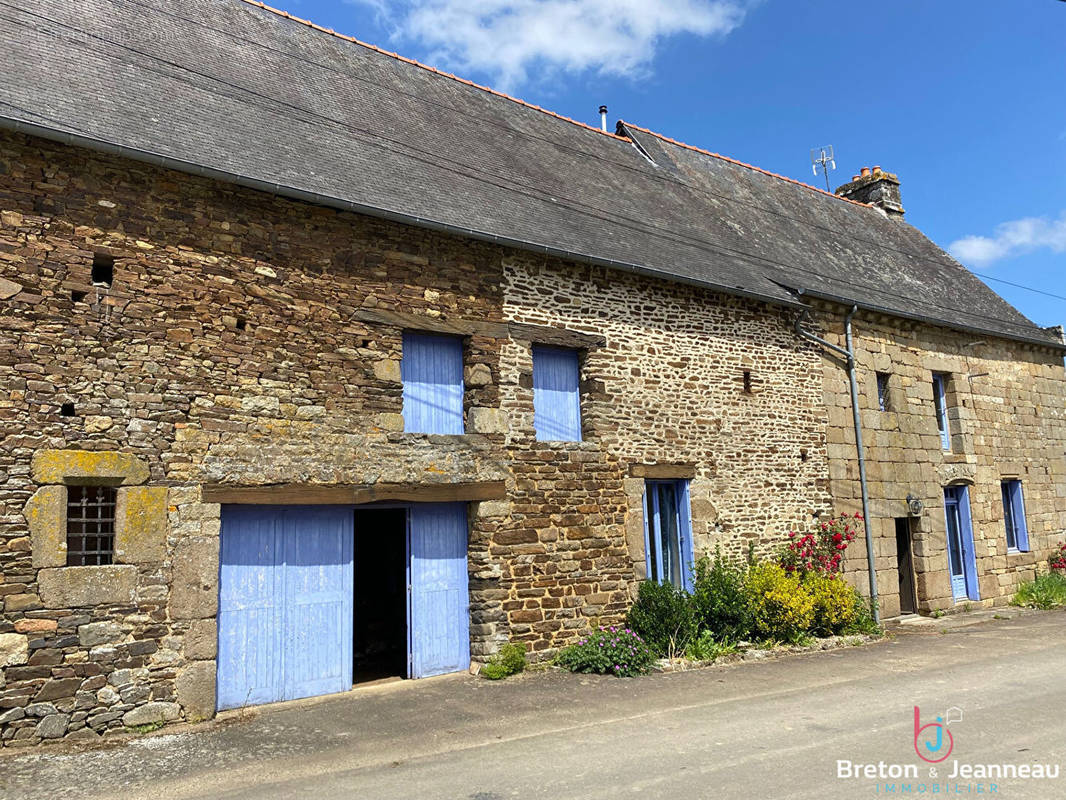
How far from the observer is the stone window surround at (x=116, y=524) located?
5.75 metres

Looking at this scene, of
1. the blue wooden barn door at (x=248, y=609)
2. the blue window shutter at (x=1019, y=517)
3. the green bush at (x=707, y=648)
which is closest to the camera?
the blue wooden barn door at (x=248, y=609)

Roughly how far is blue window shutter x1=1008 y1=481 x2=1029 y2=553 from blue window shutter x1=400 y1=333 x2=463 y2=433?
36.0 ft

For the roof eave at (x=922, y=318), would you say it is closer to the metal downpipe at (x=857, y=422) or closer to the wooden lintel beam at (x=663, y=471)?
the metal downpipe at (x=857, y=422)

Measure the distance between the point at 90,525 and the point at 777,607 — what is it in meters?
7.24

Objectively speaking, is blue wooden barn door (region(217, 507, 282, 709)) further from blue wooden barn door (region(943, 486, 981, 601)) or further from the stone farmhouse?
blue wooden barn door (region(943, 486, 981, 601))

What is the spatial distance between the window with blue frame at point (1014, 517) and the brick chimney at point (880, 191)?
20.8 feet

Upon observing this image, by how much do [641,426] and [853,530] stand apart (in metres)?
3.91

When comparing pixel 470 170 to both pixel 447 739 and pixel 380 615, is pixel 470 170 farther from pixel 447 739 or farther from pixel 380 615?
pixel 447 739

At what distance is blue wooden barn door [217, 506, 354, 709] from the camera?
664 cm

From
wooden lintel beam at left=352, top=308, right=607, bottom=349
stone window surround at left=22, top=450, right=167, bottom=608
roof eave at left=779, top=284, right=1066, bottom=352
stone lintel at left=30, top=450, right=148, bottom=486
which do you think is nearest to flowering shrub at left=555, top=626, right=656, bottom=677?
wooden lintel beam at left=352, top=308, right=607, bottom=349

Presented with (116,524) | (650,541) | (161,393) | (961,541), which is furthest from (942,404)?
(116,524)

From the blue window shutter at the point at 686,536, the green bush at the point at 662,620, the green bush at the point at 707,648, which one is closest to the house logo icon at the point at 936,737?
the green bush at the point at 707,648

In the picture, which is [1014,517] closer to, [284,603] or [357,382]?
[357,382]

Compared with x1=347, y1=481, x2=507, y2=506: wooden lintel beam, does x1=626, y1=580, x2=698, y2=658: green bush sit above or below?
below
